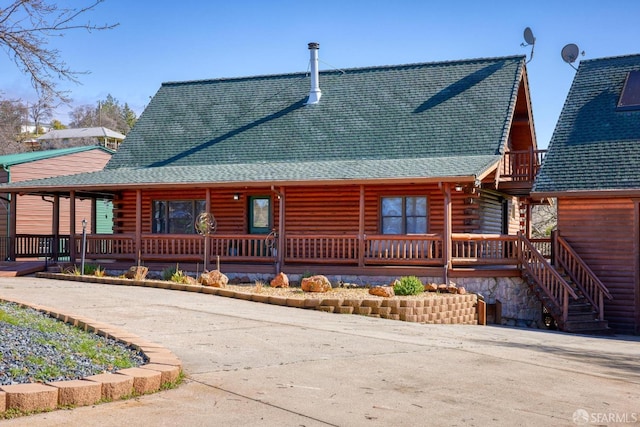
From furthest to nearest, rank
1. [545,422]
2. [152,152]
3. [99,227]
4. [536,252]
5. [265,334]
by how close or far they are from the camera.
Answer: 1. [99,227]
2. [152,152]
3. [536,252]
4. [265,334]
5. [545,422]

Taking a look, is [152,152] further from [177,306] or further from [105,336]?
[105,336]

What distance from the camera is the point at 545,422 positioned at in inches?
276

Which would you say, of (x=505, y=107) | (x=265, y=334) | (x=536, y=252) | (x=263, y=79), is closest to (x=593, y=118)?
(x=505, y=107)

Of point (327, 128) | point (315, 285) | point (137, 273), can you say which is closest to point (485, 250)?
point (315, 285)

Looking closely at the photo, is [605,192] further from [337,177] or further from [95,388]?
[95,388]

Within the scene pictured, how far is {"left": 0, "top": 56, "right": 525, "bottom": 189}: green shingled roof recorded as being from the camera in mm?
21984

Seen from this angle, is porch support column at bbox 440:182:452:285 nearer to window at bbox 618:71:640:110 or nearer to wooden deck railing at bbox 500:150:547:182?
wooden deck railing at bbox 500:150:547:182

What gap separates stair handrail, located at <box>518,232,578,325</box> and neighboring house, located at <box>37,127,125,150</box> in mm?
56407

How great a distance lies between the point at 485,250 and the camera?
66.7 ft

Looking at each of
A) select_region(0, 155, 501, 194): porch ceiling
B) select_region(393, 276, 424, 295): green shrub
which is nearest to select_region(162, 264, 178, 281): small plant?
select_region(0, 155, 501, 194): porch ceiling

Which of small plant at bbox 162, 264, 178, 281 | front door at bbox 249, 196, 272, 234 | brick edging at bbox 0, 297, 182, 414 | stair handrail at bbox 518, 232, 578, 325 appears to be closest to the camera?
brick edging at bbox 0, 297, 182, 414

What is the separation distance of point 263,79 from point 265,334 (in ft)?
60.5

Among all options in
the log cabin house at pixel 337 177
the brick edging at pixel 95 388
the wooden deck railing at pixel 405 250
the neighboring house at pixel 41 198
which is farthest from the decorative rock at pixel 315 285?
the neighboring house at pixel 41 198

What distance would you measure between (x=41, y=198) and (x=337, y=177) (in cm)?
1564
